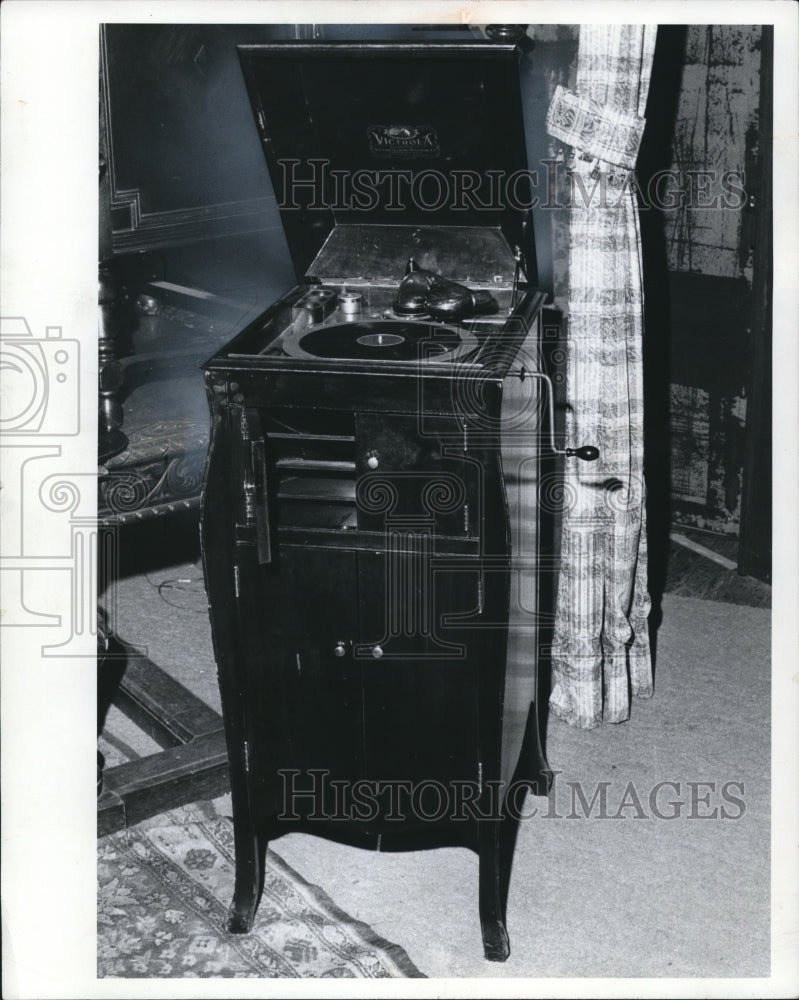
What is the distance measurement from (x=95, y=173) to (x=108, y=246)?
644mm

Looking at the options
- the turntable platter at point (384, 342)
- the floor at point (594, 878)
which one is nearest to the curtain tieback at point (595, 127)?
the turntable platter at point (384, 342)

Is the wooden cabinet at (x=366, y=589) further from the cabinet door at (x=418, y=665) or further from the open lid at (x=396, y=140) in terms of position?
the open lid at (x=396, y=140)

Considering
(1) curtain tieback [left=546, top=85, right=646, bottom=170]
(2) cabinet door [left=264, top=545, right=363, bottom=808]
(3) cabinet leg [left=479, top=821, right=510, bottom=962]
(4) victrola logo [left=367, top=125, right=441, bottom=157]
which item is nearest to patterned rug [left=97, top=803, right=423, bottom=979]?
(3) cabinet leg [left=479, top=821, right=510, bottom=962]

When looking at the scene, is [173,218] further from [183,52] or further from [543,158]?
[543,158]

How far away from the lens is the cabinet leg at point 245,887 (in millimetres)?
2488

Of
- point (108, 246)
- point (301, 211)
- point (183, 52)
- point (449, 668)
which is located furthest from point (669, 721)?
point (183, 52)

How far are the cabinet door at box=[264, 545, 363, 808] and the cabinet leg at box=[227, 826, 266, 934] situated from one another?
7.2 inches

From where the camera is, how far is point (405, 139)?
102 inches

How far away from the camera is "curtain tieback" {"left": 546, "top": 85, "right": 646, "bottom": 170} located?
274 centimetres

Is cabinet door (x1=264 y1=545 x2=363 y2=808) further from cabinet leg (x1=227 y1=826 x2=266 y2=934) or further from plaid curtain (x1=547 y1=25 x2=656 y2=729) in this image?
plaid curtain (x1=547 y1=25 x2=656 y2=729)

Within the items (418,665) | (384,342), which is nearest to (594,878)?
(418,665)

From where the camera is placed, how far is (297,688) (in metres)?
2.36

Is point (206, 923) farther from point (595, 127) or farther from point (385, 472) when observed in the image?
point (595, 127)

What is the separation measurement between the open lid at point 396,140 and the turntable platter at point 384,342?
1.01 ft
